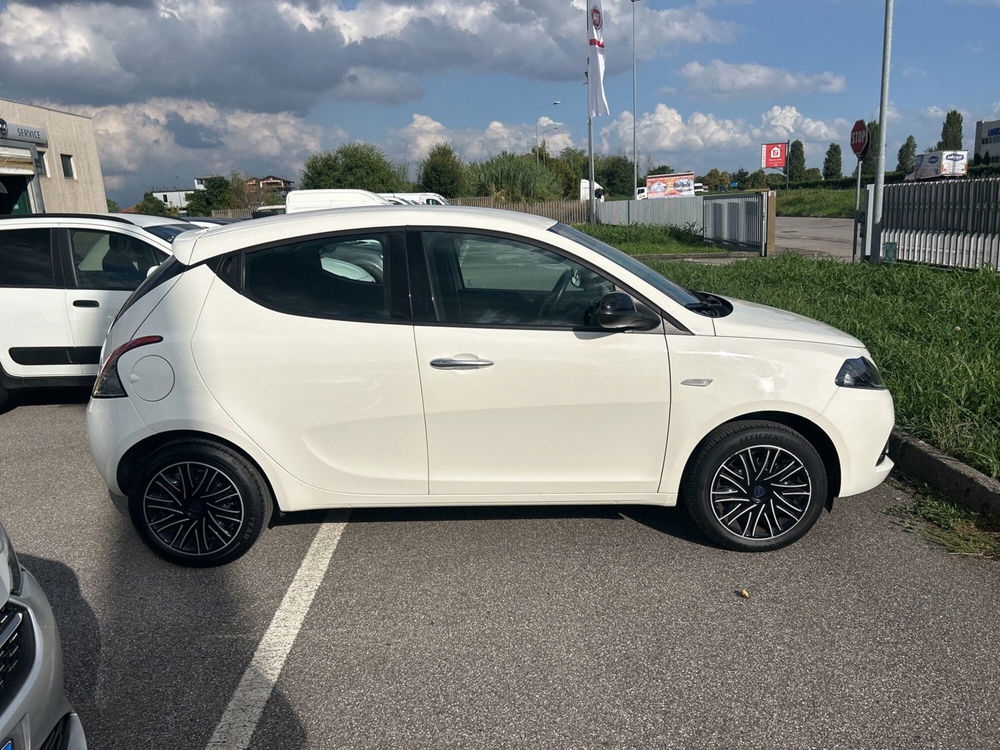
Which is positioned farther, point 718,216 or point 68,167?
point 68,167

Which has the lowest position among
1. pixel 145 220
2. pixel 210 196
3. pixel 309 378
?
pixel 309 378

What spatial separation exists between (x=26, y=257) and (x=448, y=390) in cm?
509

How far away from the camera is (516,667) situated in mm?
3107

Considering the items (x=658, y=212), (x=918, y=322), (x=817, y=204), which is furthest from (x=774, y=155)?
(x=918, y=322)

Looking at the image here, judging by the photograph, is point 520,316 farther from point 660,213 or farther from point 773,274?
point 660,213

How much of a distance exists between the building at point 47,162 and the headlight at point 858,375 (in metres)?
26.7

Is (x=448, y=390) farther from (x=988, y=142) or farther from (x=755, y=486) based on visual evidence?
(x=988, y=142)

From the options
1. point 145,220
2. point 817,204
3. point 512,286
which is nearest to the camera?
point 512,286

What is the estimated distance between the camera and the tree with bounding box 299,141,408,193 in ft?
174

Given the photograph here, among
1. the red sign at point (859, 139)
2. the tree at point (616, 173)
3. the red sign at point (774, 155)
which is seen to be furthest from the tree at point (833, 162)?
the red sign at point (859, 139)

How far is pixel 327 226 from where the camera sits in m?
3.95

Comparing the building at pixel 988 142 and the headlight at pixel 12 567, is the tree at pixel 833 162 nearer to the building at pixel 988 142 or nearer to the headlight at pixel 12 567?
the building at pixel 988 142

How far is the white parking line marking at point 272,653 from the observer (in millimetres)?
2775

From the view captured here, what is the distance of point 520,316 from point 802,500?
1.65 m
